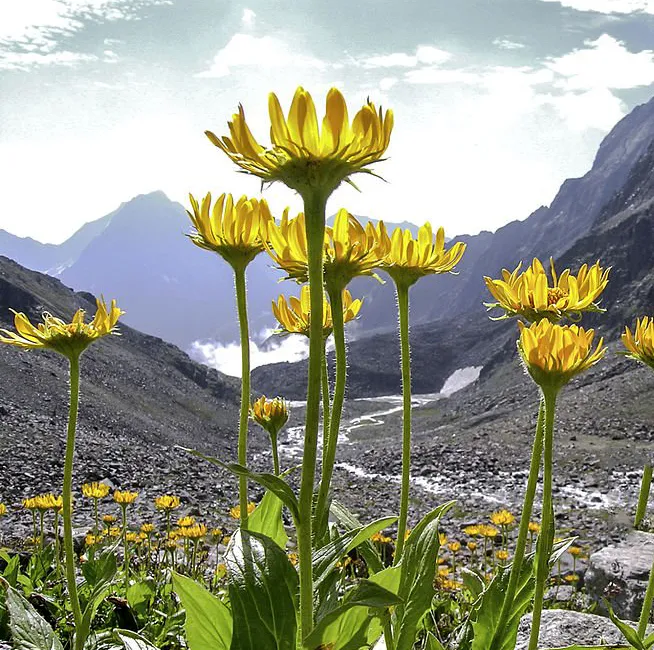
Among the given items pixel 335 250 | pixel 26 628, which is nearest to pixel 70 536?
pixel 26 628

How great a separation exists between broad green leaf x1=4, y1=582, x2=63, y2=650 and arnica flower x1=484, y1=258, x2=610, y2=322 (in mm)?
2453

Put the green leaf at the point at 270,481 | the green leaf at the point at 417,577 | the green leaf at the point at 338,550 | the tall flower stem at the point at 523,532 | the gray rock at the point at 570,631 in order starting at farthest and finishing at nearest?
the gray rock at the point at 570,631 → the green leaf at the point at 417,577 → the tall flower stem at the point at 523,532 → the green leaf at the point at 338,550 → the green leaf at the point at 270,481

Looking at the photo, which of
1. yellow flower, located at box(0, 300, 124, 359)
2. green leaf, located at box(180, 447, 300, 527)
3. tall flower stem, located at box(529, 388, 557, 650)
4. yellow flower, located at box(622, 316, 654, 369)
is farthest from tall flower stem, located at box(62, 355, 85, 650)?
yellow flower, located at box(622, 316, 654, 369)

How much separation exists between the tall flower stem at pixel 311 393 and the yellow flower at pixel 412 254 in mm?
782

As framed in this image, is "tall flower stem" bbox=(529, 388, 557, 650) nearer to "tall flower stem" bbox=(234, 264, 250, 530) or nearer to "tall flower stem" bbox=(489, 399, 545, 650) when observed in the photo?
"tall flower stem" bbox=(489, 399, 545, 650)

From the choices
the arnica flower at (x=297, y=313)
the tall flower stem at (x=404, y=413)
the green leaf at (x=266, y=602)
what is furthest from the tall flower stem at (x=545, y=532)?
the arnica flower at (x=297, y=313)

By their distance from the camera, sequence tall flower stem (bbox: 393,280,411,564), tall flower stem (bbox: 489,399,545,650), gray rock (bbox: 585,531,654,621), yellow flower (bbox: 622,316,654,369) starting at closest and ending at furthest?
tall flower stem (bbox: 489,399,545,650)
tall flower stem (bbox: 393,280,411,564)
yellow flower (bbox: 622,316,654,369)
gray rock (bbox: 585,531,654,621)

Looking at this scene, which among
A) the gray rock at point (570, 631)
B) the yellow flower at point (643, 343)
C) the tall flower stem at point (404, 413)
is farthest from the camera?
the gray rock at point (570, 631)

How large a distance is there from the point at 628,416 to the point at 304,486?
62.1 metres

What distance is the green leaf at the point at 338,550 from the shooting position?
2.02 m

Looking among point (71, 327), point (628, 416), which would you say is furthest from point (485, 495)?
point (71, 327)

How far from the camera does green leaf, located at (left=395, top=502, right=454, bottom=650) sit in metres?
2.36

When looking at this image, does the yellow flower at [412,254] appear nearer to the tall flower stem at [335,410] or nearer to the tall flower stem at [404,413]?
the tall flower stem at [404,413]

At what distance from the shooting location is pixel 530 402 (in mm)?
78812
